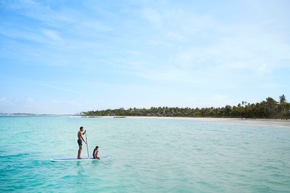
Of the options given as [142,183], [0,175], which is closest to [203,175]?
[142,183]

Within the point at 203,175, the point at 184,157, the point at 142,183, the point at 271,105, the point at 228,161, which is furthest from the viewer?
the point at 271,105

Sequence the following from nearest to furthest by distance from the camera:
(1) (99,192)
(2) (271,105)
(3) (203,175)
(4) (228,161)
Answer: (1) (99,192) < (3) (203,175) < (4) (228,161) < (2) (271,105)

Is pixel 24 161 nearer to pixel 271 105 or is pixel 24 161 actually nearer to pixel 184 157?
pixel 184 157

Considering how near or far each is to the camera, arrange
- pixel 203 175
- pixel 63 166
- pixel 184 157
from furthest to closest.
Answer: pixel 184 157 → pixel 63 166 → pixel 203 175

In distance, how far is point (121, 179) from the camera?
44.5 ft

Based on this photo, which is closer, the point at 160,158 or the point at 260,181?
the point at 260,181

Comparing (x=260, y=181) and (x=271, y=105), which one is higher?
(x=271, y=105)

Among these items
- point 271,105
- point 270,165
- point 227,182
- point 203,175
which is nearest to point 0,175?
point 203,175

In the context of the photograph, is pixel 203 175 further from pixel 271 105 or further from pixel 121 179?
pixel 271 105

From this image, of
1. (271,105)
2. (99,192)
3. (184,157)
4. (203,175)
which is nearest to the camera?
(99,192)

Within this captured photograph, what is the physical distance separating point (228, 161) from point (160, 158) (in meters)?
5.27

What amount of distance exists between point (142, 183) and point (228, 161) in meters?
8.88

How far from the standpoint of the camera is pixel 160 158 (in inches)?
781

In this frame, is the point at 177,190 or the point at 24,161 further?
the point at 24,161
